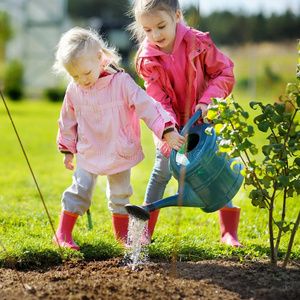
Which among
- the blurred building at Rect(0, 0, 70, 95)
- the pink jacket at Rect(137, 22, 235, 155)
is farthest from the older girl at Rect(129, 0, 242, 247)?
the blurred building at Rect(0, 0, 70, 95)

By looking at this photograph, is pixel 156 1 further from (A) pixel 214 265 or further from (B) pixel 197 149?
(A) pixel 214 265

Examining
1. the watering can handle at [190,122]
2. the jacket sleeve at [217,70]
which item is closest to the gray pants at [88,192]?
the watering can handle at [190,122]

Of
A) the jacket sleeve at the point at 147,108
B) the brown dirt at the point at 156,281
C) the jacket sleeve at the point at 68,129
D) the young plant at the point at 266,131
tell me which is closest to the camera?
the brown dirt at the point at 156,281

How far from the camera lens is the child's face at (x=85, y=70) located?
275 centimetres

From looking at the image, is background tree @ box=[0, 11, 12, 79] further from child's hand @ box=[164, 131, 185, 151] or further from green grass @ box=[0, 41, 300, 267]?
child's hand @ box=[164, 131, 185, 151]

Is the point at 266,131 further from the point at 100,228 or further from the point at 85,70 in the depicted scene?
Result: the point at 100,228

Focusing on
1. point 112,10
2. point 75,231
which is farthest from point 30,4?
point 75,231

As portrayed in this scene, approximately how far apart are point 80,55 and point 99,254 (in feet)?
3.52

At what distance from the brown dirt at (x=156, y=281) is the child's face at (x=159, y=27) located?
1202 millimetres

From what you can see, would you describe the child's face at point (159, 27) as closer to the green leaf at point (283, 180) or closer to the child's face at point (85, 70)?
the child's face at point (85, 70)

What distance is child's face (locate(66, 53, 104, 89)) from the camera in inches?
108

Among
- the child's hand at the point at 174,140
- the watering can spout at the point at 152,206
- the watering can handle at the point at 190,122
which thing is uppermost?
the watering can handle at the point at 190,122

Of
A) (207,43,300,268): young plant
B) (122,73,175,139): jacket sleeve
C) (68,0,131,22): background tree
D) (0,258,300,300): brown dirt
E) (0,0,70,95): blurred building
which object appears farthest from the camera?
(68,0,131,22): background tree

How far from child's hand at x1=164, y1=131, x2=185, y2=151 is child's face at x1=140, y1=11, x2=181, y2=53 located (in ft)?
1.76
